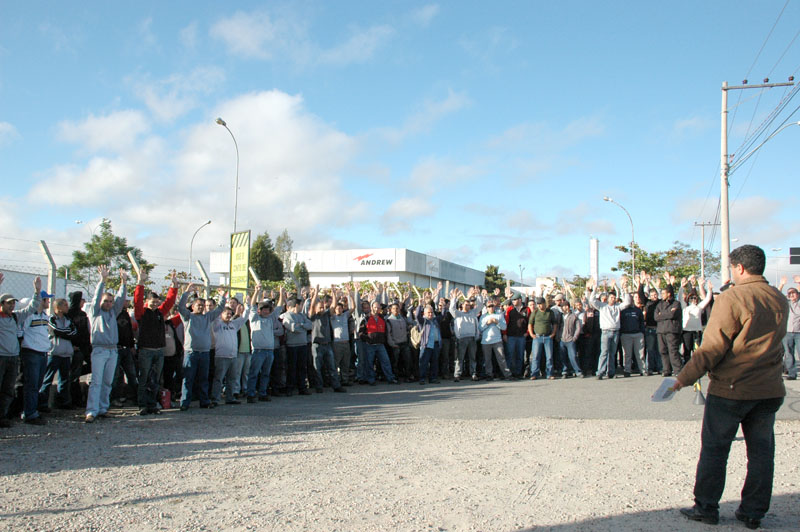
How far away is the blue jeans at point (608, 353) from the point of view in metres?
14.5

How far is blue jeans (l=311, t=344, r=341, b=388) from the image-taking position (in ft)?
41.7

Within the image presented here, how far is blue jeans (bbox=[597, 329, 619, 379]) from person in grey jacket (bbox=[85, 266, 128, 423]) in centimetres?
1051

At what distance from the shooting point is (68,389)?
9.82 m

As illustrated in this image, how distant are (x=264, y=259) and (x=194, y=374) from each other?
47.6 meters

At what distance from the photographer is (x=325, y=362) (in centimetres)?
1298

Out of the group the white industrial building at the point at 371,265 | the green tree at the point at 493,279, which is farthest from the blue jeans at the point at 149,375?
the green tree at the point at 493,279

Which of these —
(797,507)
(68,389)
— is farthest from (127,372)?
(797,507)

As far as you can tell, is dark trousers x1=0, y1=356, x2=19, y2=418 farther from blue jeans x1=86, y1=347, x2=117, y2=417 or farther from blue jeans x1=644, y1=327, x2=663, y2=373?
blue jeans x1=644, y1=327, x2=663, y2=373

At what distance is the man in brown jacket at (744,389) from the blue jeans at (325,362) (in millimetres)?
8983

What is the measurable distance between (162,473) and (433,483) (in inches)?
102

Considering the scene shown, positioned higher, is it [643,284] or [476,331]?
[643,284]

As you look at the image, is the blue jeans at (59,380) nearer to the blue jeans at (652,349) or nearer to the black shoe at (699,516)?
the black shoe at (699,516)

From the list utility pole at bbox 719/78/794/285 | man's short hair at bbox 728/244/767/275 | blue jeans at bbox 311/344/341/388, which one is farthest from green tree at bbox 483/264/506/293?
man's short hair at bbox 728/244/767/275

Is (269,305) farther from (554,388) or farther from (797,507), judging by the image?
(797,507)
